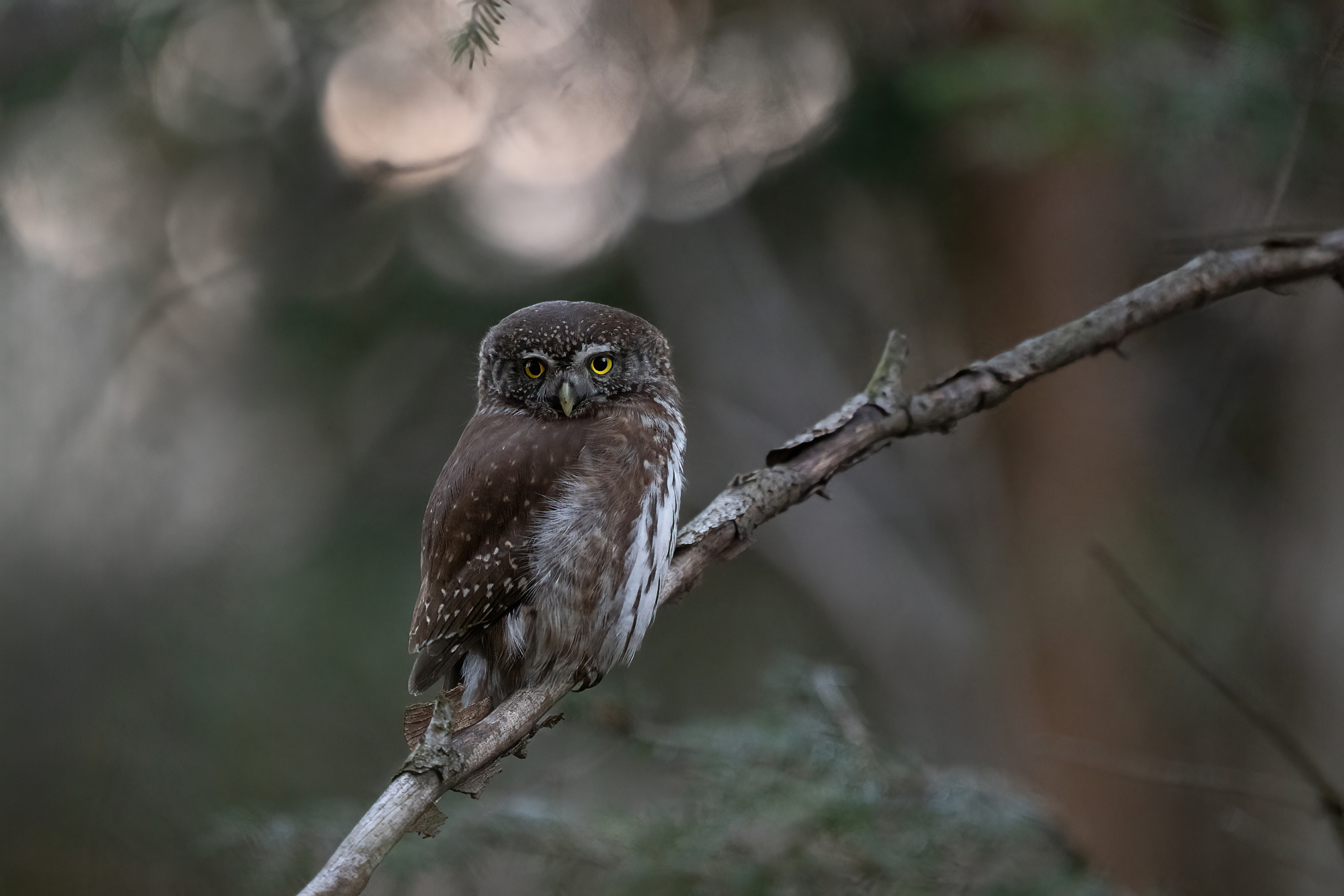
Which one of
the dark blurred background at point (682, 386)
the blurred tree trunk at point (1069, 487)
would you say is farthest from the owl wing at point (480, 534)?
the blurred tree trunk at point (1069, 487)

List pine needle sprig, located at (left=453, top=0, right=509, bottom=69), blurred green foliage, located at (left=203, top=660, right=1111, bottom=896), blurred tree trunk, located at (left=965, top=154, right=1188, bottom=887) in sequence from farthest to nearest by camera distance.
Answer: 1. blurred tree trunk, located at (left=965, top=154, right=1188, bottom=887)
2. blurred green foliage, located at (left=203, top=660, right=1111, bottom=896)
3. pine needle sprig, located at (left=453, top=0, right=509, bottom=69)

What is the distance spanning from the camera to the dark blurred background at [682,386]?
3.55 m

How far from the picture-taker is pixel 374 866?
154cm

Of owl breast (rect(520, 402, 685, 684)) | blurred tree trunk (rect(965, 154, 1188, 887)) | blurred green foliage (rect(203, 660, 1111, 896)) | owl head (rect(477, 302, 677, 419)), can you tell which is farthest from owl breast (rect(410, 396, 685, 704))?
blurred tree trunk (rect(965, 154, 1188, 887))

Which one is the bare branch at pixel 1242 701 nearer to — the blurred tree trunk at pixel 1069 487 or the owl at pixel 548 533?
the owl at pixel 548 533

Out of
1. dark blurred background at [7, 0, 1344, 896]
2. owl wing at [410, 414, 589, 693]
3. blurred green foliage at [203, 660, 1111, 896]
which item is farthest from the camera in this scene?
dark blurred background at [7, 0, 1344, 896]

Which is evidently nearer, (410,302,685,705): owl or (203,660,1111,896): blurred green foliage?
(410,302,685,705): owl

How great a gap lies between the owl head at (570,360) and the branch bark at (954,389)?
0.51 meters

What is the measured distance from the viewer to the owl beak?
9.13 ft

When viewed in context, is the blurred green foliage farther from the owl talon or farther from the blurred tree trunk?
the blurred tree trunk

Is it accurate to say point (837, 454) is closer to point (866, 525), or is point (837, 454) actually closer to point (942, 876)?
point (942, 876)

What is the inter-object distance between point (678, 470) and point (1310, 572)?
5.92 m

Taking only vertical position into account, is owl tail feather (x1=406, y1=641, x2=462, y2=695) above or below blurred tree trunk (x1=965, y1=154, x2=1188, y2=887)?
below

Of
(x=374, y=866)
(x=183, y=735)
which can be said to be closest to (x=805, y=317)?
(x=183, y=735)
